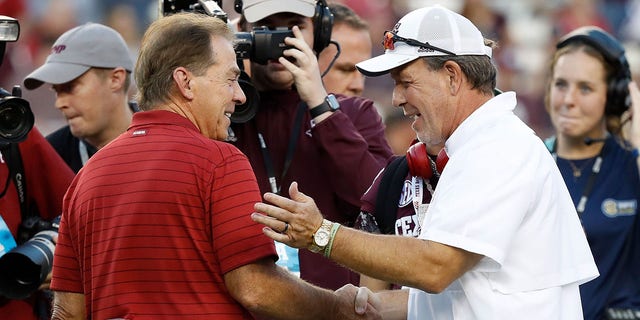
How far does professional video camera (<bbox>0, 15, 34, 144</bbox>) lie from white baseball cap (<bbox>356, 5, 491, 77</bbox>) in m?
1.61

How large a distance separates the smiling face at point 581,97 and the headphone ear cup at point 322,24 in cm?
184

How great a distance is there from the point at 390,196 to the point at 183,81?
1.09 meters

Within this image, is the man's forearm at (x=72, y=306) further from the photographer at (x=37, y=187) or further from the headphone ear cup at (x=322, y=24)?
the headphone ear cup at (x=322, y=24)

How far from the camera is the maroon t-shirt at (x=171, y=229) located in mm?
3703

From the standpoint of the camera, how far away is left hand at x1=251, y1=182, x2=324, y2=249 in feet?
11.8

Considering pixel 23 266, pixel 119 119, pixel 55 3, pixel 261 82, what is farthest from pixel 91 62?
pixel 55 3

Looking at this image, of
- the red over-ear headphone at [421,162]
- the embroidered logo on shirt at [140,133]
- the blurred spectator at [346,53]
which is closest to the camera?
the embroidered logo on shirt at [140,133]

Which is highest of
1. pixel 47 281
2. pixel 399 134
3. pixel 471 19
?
pixel 47 281

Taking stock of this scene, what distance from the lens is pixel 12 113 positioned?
4852 mm

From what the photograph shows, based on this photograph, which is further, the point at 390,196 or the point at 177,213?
the point at 390,196

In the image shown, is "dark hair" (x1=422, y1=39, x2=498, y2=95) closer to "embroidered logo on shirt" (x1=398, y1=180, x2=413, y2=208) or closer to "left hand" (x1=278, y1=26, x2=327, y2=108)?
"embroidered logo on shirt" (x1=398, y1=180, x2=413, y2=208)

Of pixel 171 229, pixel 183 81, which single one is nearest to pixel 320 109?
pixel 183 81

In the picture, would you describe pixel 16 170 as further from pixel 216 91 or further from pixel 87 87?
pixel 216 91

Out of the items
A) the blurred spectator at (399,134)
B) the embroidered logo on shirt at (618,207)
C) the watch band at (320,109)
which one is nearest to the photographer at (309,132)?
the watch band at (320,109)
